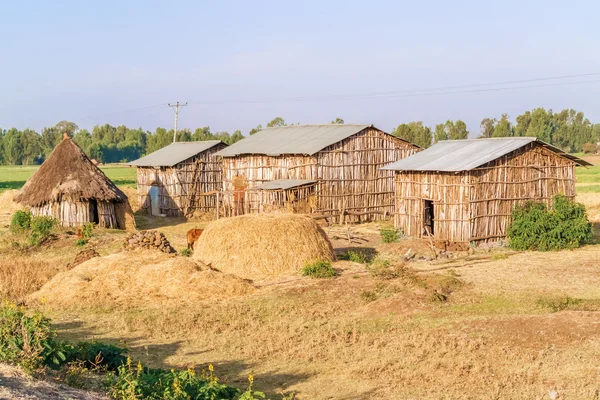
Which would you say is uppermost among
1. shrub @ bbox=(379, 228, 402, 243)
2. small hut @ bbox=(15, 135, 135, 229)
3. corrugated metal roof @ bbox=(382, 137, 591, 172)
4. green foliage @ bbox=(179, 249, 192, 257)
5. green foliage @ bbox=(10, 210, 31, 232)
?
corrugated metal roof @ bbox=(382, 137, 591, 172)

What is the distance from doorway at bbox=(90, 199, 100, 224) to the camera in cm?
3447

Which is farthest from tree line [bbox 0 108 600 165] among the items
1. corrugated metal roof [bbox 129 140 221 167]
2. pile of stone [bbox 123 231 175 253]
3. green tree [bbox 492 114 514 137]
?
pile of stone [bbox 123 231 175 253]

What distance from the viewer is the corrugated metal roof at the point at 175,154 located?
4284 cm

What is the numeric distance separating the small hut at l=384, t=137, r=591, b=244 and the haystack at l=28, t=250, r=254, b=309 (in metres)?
10.0

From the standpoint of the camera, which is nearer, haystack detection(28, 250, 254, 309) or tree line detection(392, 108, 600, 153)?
haystack detection(28, 250, 254, 309)

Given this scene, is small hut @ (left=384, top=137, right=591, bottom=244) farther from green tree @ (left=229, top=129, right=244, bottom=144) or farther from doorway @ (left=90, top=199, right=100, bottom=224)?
green tree @ (left=229, top=129, right=244, bottom=144)

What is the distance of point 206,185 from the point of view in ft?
143

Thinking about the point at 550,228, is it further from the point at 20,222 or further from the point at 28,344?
the point at 28,344

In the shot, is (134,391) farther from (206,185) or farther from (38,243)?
(206,185)

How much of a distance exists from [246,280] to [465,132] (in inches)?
3531

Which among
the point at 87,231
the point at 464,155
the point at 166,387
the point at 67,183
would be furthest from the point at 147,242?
the point at 166,387

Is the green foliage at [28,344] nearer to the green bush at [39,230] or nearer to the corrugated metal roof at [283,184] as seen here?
the green bush at [39,230]

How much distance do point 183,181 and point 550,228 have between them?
71.5 feet

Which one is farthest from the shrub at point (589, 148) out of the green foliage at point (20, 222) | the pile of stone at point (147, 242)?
the pile of stone at point (147, 242)
